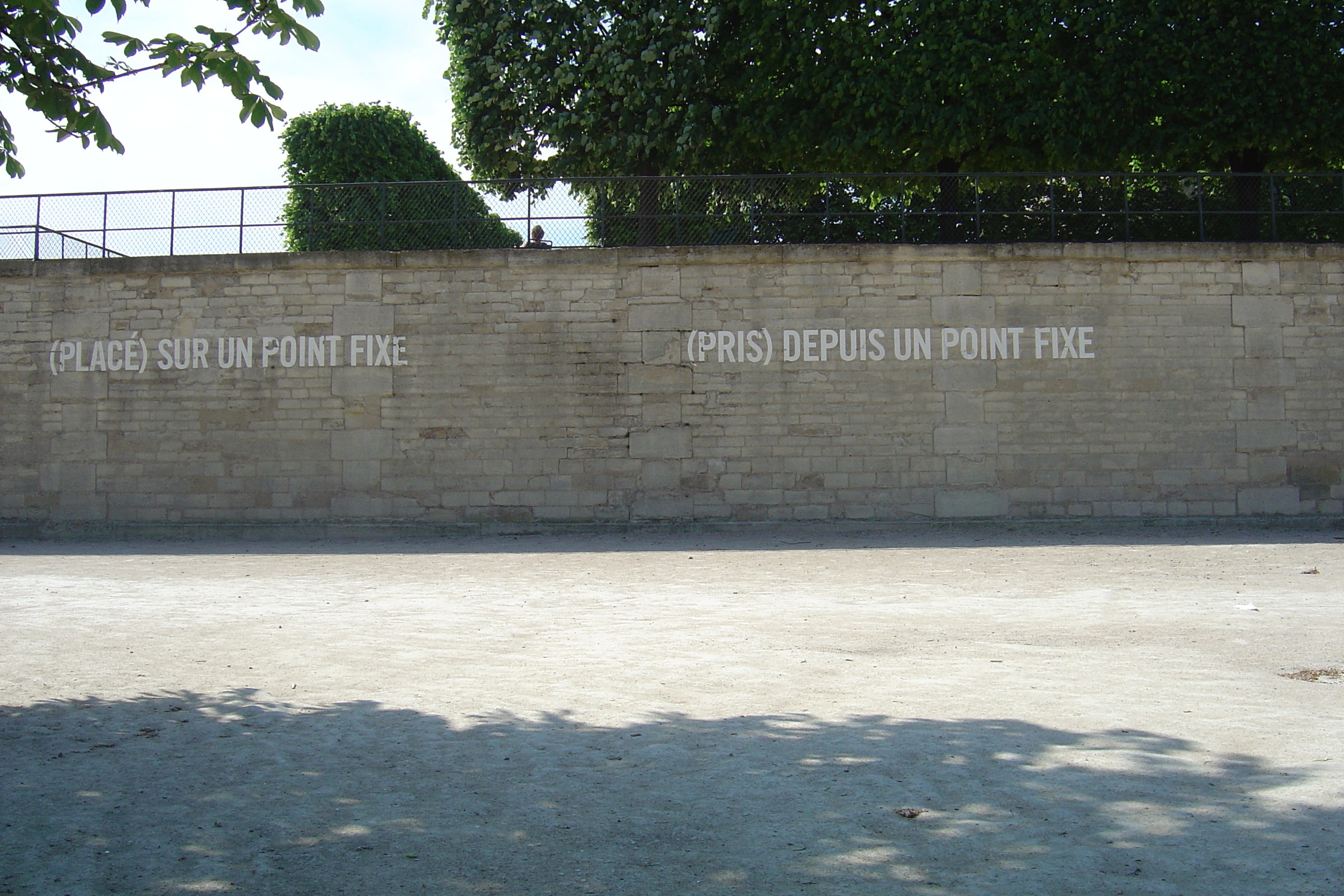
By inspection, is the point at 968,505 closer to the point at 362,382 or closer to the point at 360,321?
the point at 362,382

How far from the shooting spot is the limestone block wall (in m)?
14.3

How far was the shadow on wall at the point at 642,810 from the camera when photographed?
2.97 metres

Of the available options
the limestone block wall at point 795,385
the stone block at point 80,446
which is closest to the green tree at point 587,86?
the limestone block wall at point 795,385

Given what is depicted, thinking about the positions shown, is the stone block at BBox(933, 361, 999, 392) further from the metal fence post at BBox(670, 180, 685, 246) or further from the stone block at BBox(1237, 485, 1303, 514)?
the metal fence post at BBox(670, 180, 685, 246)

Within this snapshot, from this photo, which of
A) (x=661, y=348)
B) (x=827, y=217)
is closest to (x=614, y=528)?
(x=661, y=348)

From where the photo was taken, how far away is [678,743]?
14.2ft

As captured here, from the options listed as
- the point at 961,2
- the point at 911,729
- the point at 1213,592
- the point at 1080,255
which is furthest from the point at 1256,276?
the point at 911,729

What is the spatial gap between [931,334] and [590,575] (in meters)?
6.66

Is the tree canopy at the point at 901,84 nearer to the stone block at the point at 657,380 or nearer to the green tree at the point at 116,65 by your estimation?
the stone block at the point at 657,380

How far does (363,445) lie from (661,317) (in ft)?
15.4

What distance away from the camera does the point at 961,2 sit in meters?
16.4

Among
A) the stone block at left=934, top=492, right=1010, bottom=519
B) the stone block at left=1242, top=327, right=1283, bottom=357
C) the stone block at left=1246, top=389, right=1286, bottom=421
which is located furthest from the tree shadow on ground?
the stone block at left=1242, top=327, right=1283, bottom=357

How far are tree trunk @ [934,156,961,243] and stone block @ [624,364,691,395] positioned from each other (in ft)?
14.4

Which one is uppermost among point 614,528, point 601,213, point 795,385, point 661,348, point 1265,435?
point 601,213
